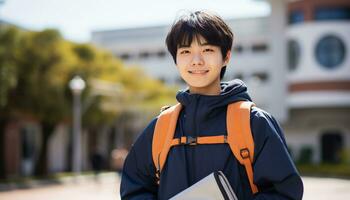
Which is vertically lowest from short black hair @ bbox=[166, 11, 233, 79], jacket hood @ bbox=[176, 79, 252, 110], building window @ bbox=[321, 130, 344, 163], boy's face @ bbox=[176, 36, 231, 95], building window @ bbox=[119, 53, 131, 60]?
building window @ bbox=[321, 130, 344, 163]

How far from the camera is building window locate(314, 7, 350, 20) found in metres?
39.1

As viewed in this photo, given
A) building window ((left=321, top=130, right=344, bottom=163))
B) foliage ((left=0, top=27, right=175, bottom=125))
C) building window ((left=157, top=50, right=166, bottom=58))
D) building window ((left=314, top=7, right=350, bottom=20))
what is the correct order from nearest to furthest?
foliage ((left=0, top=27, right=175, bottom=125))
building window ((left=314, top=7, right=350, bottom=20))
building window ((left=321, top=130, right=344, bottom=163))
building window ((left=157, top=50, right=166, bottom=58))

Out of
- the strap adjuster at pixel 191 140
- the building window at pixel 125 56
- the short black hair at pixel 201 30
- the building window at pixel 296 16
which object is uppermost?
the building window at pixel 296 16

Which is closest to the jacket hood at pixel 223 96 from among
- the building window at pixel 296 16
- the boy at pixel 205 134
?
the boy at pixel 205 134

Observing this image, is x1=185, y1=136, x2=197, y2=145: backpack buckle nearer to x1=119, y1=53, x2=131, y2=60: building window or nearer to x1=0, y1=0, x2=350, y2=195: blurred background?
x1=0, y1=0, x2=350, y2=195: blurred background

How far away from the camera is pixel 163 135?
2.31 m

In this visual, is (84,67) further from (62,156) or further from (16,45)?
(62,156)

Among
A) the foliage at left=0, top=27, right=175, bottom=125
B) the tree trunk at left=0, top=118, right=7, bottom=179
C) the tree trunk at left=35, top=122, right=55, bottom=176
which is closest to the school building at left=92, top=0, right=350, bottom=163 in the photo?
the foliage at left=0, top=27, right=175, bottom=125

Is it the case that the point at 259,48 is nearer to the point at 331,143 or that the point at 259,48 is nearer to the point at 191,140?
the point at 331,143

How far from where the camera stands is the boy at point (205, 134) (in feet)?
6.85

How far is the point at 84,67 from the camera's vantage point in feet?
97.6

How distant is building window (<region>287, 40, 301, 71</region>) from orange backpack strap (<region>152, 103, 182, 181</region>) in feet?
127

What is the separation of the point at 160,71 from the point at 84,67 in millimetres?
21998

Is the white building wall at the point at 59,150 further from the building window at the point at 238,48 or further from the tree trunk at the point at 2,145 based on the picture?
the building window at the point at 238,48
